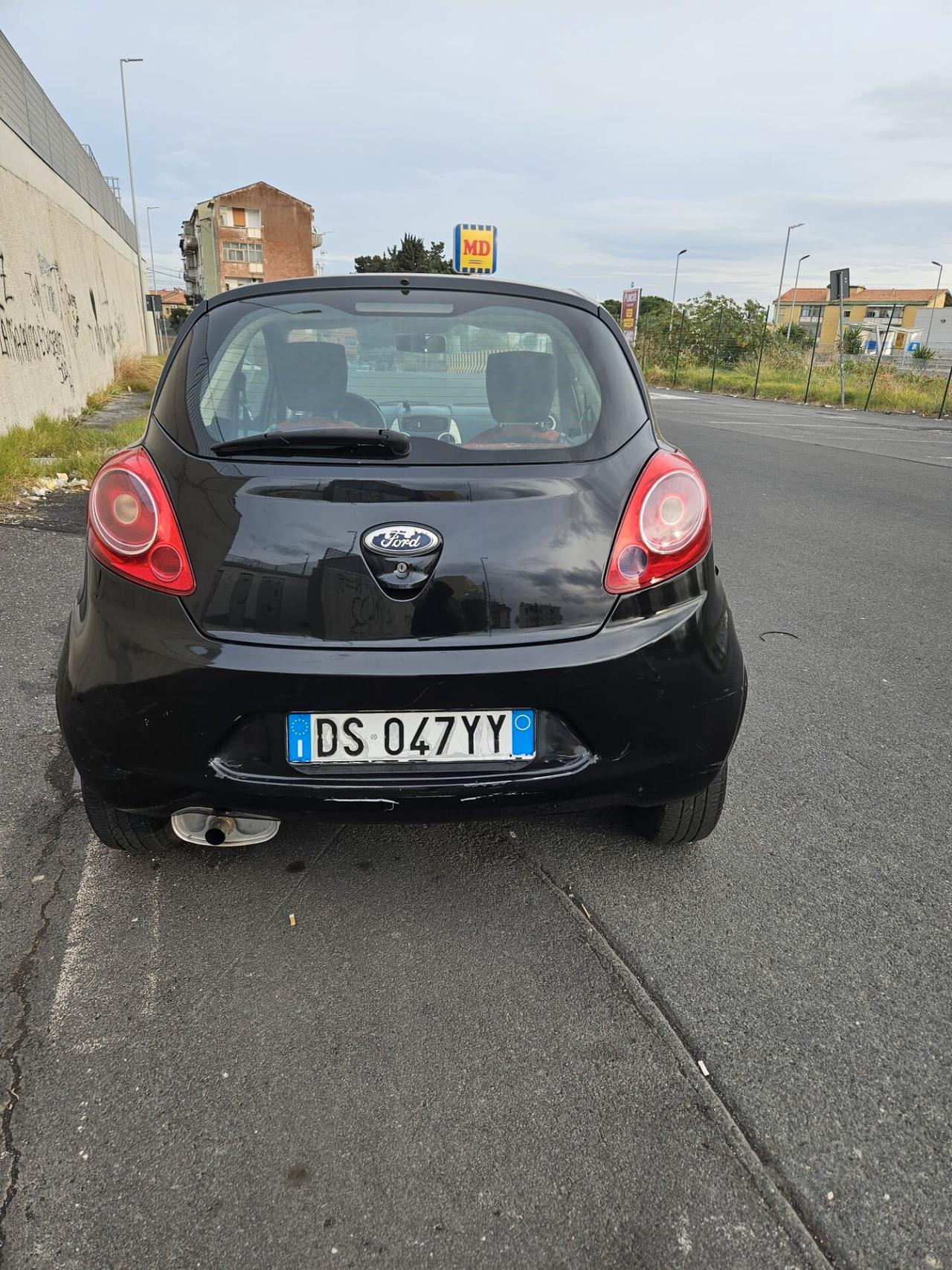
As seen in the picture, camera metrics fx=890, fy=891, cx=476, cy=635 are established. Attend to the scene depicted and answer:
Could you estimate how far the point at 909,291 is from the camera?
407ft

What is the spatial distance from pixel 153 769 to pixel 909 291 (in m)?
145

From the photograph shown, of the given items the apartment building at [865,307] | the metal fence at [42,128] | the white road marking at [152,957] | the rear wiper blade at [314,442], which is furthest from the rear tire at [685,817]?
the apartment building at [865,307]

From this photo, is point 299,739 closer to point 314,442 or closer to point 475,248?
point 314,442

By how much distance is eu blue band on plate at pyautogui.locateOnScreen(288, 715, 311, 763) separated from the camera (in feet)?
6.46

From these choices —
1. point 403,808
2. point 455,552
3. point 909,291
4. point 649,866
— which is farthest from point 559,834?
point 909,291

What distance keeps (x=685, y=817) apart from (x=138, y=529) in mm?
1611

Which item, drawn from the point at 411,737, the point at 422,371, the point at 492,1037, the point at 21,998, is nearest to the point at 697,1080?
the point at 492,1037

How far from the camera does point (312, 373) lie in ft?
7.92

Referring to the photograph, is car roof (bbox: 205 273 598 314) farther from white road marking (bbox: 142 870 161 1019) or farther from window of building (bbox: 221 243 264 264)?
window of building (bbox: 221 243 264 264)

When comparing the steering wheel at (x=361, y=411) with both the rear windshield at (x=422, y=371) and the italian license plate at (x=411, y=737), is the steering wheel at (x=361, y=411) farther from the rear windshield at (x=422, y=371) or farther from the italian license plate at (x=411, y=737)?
the italian license plate at (x=411, y=737)

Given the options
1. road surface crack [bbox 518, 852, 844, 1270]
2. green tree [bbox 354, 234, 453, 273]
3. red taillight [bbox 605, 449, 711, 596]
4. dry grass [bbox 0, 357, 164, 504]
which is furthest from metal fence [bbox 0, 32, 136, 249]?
green tree [bbox 354, 234, 453, 273]

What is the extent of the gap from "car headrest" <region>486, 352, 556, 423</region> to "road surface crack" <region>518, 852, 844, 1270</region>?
4.14 feet

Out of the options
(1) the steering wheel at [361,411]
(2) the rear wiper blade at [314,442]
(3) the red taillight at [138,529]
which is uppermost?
(1) the steering wheel at [361,411]

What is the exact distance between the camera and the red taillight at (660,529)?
2055 mm
